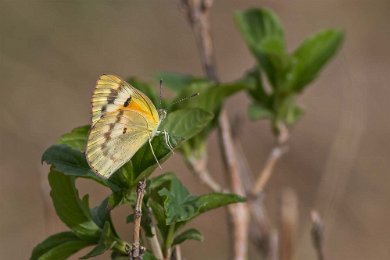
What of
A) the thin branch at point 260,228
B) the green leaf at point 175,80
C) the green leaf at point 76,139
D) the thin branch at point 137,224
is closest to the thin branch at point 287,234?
the thin branch at point 260,228

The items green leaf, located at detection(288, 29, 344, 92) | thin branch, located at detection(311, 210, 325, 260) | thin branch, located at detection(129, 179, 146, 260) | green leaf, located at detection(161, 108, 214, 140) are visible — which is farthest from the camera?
green leaf, located at detection(288, 29, 344, 92)

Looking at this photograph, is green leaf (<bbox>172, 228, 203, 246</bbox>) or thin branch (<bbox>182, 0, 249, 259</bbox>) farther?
thin branch (<bbox>182, 0, 249, 259</bbox>)

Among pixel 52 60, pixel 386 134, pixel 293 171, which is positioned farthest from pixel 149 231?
pixel 52 60

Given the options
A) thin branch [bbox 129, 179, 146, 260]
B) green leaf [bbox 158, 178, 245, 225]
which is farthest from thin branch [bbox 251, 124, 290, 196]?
thin branch [bbox 129, 179, 146, 260]

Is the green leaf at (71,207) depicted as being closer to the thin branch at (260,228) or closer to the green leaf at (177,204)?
the green leaf at (177,204)

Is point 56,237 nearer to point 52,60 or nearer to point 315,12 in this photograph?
point 52,60

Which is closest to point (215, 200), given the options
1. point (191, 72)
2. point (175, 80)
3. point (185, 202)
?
point (185, 202)

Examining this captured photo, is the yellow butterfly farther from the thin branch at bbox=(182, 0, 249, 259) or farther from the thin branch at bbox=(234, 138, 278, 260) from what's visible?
the thin branch at bbox=(234, 138, 278, 260)
